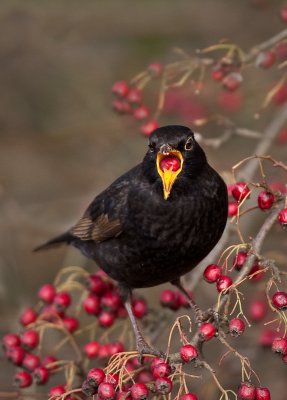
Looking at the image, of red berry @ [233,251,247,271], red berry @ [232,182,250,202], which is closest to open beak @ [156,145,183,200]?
red berry @ [232,182,250,202]

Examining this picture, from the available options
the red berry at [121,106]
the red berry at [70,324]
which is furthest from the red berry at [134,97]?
the red berry at [70,324]

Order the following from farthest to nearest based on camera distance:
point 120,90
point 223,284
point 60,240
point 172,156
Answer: point 60,240
point 120,90
point 172,156
point 223,284

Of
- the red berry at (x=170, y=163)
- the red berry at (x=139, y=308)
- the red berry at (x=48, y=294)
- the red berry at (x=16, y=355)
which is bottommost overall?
the red berry at (x=139, y=308)

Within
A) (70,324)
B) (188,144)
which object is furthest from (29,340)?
(188,144)

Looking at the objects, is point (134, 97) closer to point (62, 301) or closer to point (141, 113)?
point (141, 113)

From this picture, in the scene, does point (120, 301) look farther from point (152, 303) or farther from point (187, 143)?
point (152, 303)

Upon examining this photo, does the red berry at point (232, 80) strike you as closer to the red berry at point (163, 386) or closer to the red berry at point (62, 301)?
the red berry at point (62, 301)

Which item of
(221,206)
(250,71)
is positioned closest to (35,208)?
(250,71)

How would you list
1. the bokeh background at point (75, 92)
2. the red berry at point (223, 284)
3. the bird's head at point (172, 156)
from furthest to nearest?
the bokeh background at point (75, 92) → the bird's head at point (172, 156) → the red berry at point (223, 284)
